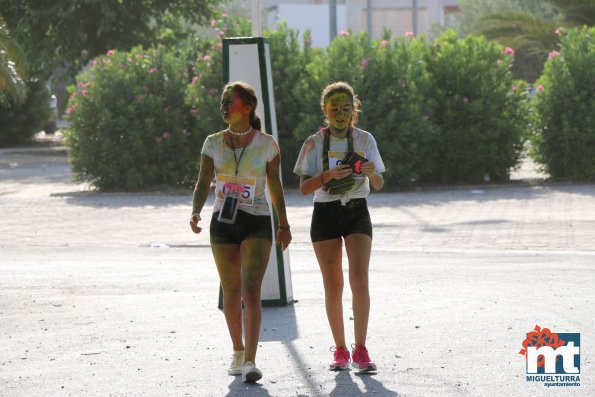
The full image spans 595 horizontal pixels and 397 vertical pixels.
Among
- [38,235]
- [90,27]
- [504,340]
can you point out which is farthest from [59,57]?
[504,340]

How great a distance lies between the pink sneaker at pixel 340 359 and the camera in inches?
280

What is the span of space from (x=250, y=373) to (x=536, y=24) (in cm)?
2257

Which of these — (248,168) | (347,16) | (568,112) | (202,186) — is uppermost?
(347,16)

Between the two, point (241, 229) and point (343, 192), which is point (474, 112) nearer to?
point (343, 192)

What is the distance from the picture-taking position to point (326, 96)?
23.1 feet

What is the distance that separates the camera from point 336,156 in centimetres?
700

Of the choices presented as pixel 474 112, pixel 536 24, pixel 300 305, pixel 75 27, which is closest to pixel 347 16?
pixel 75 27

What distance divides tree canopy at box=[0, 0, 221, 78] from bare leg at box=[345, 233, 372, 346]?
96.6 ft

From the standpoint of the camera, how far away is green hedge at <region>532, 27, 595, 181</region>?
67.9 ft

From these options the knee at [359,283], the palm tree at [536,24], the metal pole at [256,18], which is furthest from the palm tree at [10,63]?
the knee at [359,283]

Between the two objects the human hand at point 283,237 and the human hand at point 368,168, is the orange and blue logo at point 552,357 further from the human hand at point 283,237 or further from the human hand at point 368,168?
the human hand at point 283,237

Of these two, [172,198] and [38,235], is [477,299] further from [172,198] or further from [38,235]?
[172,198]

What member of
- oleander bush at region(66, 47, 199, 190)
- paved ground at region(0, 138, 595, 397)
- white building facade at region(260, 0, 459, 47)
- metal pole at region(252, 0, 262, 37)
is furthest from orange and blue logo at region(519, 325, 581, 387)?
white building facade at region(260, 0, 459, 47)

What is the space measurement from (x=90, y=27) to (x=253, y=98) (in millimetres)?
30909
